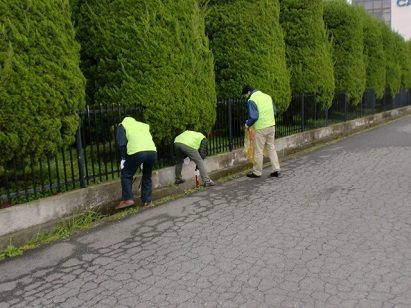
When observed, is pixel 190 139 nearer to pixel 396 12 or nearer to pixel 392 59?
pixel 392 59

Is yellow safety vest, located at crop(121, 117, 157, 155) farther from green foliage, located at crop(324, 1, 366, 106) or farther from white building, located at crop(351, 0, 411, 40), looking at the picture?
white building, located at crop(351, 0, 411, 40)

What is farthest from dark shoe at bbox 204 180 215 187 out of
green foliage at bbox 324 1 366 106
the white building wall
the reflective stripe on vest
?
the white building wall

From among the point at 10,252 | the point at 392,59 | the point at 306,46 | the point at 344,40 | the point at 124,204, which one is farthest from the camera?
the point at 392,59

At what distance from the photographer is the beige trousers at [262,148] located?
7668 millimetres

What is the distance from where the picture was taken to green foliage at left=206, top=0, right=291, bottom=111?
9.47 meters

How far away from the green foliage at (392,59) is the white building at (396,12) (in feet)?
147

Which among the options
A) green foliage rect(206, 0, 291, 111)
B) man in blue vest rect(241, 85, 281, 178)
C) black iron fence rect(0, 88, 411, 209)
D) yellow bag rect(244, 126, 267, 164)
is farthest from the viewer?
green foliage rect(206, 0, 291, 111)

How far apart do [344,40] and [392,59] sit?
6617mm

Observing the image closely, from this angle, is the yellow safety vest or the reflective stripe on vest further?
the reflective stripe on vest

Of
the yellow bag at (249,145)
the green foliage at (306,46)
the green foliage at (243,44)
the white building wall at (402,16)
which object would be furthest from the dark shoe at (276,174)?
the white building wall at (402,16)

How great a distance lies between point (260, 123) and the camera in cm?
762

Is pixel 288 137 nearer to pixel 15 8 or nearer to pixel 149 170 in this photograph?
pixel 149 170

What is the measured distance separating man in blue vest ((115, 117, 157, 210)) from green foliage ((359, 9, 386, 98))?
1401 cm

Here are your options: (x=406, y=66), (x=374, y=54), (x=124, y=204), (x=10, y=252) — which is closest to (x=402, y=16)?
(x=406, y=66)
